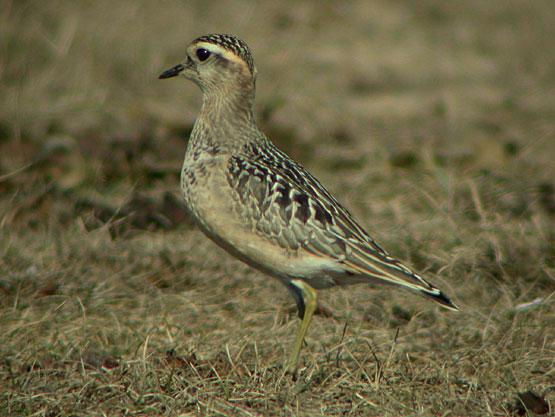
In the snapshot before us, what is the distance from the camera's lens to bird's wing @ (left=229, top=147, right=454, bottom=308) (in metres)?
4.87

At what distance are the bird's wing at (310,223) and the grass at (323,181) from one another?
45 cm

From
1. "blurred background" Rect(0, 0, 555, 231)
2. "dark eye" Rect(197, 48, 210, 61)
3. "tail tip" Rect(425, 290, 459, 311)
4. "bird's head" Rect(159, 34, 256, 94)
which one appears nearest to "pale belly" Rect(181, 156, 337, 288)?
"tail tip" Rect(425, 290, 459, 311)

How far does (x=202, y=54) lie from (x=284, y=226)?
130cm

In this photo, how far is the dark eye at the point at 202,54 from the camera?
5625 mm

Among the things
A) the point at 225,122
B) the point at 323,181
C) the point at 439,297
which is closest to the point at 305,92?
the point at 323,181

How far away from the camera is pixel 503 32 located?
12.9 m

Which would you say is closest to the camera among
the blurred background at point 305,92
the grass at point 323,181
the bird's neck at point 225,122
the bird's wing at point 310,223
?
the grass at point 323,181

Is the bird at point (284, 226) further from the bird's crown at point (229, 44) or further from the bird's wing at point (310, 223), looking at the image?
the bird's crown at point (229, 44)

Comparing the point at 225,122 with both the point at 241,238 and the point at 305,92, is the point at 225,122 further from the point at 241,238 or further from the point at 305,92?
the point at 305,92

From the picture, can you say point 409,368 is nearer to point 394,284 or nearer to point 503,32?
point 394,284

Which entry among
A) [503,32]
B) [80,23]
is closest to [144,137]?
[80,23]

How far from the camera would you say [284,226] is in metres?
4.97

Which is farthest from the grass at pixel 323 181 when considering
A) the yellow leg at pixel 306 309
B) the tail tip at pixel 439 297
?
the tail tip at pixel 439 297

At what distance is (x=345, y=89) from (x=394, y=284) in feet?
20.2
